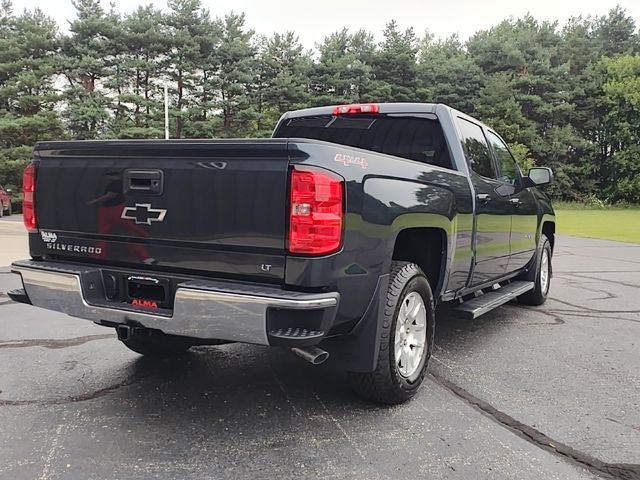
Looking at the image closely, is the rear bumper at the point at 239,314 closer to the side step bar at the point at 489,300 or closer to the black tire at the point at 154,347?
the black tire at the point at 154,347

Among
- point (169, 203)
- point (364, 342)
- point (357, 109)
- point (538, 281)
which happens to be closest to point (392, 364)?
point (364, 342)

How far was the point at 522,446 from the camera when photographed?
287cm

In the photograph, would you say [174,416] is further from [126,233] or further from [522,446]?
[522,446]

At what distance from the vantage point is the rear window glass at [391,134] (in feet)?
14.8

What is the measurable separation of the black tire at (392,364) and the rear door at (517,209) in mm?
2168

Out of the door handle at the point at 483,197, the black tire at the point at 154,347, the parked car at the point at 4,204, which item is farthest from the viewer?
the parked car at the point at 4,204

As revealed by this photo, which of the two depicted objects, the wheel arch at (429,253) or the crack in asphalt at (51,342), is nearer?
the wheel arch at (429,253)

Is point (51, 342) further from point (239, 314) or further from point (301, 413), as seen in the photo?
point (239, 314)

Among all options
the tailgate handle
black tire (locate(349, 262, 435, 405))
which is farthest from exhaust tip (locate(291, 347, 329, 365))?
the tailgate handle

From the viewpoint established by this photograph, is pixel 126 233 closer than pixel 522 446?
No

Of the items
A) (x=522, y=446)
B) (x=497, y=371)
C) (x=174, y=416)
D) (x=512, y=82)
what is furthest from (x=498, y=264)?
(x=512, y=82)

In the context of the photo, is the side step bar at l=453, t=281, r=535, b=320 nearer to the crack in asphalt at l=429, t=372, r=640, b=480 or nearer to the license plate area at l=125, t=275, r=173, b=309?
the crack in asphalt at l=429, t=372, r=640, b=480

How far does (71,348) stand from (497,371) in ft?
11.0

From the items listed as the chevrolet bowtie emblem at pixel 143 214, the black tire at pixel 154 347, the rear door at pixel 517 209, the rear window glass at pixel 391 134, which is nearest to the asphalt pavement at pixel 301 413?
the black tire at pixel 154 347
